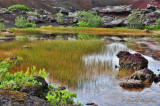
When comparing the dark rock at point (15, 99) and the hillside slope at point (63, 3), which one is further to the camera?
the hillside slope at point (63, 3)

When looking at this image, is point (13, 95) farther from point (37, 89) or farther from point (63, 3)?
point (63, 3)

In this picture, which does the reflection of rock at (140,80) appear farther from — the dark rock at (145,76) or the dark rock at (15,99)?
the dark rock at (15,99)

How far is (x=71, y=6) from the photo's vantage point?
139375mm

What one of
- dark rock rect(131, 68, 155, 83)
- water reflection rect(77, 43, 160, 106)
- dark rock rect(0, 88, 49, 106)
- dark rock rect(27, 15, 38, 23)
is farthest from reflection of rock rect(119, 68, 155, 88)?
dark rock rect(27, 15, 38, 23)

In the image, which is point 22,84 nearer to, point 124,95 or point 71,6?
point 124,95

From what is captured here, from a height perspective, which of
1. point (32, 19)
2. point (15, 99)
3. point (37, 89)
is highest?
point (32, 19)

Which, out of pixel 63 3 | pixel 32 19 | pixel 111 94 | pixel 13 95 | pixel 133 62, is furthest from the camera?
pixel 63 3

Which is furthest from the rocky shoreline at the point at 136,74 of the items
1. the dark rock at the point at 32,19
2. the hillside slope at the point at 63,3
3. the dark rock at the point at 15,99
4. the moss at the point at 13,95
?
the hillside slope at the point at 63,3

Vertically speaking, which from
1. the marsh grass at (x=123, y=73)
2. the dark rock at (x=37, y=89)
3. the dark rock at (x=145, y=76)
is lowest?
the marsh grass at (x=123, y=73)

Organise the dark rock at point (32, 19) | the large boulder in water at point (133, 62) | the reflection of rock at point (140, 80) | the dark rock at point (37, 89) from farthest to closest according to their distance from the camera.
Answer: the dark rock at point (32, 19), the large boulder in water at point (133, 62), the reflection of rock at point (140, 80), the dark rock at point (37, 89)

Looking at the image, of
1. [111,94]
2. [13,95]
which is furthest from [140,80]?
[13,95]

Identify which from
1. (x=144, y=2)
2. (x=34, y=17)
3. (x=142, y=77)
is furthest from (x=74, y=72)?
(x=144, y=2)

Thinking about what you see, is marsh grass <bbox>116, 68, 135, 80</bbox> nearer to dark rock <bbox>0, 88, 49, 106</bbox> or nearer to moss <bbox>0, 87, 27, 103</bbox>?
dark rock <bbox>0, 88, 49, 106</bbox>

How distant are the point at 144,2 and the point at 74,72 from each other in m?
Answer: 131
